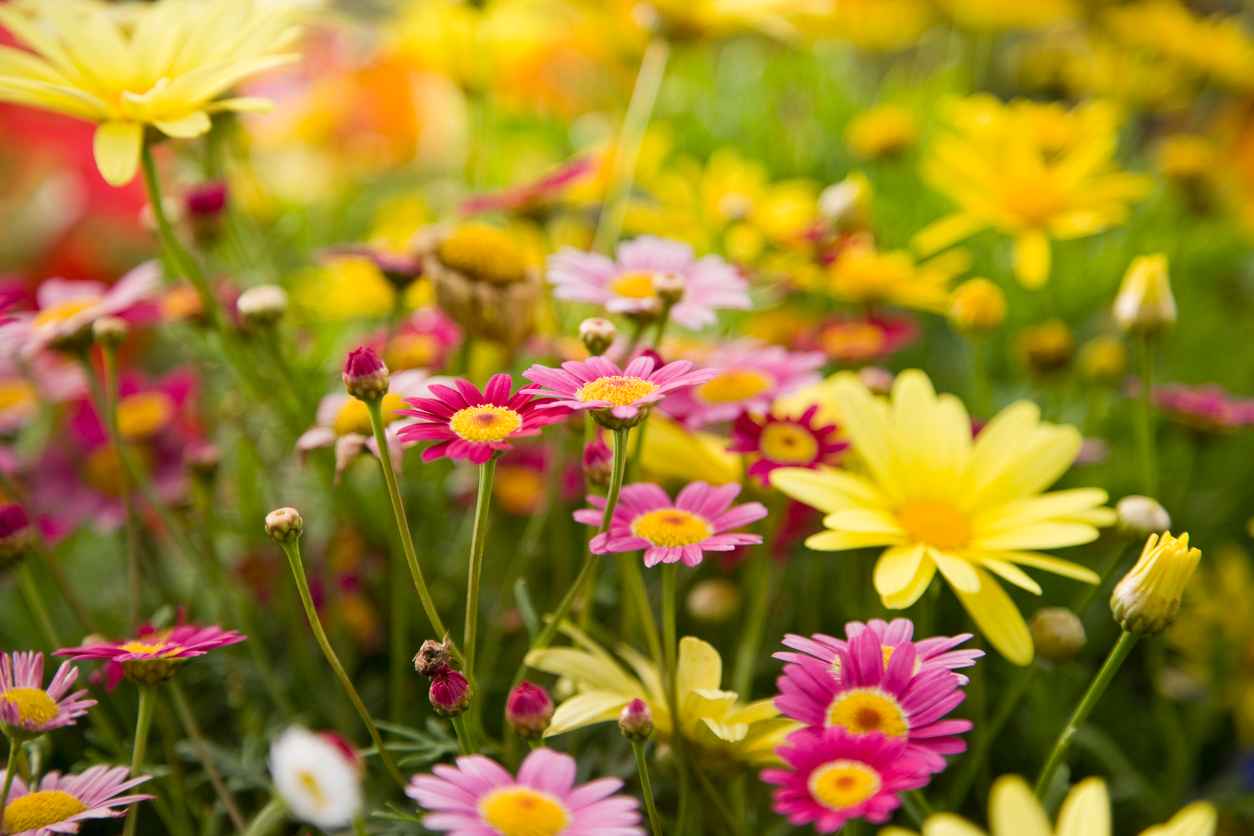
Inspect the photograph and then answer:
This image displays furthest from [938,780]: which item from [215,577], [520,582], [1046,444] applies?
[215,577]

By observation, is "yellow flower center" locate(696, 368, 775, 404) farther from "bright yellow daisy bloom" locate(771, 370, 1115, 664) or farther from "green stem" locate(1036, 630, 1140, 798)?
"green stem" locate(1036, 630, 1140, 798)

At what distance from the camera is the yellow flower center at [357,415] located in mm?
556

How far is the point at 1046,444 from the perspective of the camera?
582 millimetres

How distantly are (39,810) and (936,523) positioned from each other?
16.1 inches

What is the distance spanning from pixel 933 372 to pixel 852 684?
0.73m

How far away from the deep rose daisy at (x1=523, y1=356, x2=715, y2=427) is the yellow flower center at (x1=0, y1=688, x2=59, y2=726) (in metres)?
0.22

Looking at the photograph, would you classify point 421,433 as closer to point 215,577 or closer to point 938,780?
point 215,577

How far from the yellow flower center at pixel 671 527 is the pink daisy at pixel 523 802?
110 mm

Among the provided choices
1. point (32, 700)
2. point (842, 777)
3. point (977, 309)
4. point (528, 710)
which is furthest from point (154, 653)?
point (977, 309)

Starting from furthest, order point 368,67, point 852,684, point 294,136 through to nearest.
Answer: point 368,67 → point 294,136 → point 852,684

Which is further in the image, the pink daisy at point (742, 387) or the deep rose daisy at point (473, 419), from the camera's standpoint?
the pink daisy at point (742, 387)

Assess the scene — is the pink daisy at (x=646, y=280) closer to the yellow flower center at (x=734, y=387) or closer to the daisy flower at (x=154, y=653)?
the yellow flower center at (x=734, y=387)

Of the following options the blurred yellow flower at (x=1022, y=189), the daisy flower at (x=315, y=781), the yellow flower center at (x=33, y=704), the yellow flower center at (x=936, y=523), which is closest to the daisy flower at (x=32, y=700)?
the yellow flower center at (x=33, y=704)

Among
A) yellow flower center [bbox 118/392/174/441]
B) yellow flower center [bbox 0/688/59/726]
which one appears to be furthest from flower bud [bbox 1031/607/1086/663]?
yellow flower center [bbox 118/392/174/441]
